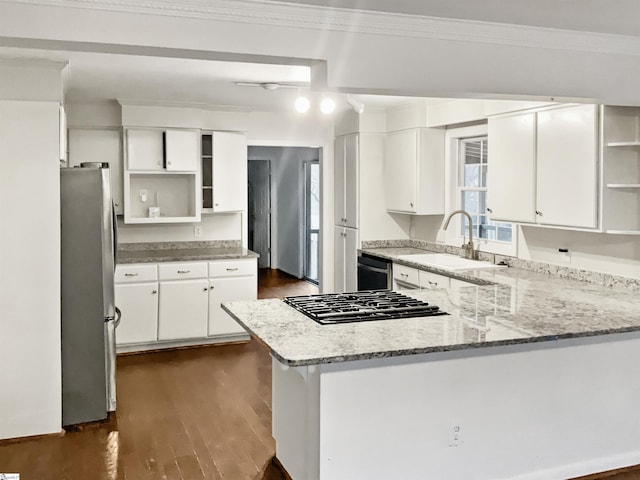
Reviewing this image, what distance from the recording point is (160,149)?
5.87 metres

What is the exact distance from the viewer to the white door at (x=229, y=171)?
6.10m

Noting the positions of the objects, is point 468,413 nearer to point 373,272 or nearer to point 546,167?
→ point 546,167

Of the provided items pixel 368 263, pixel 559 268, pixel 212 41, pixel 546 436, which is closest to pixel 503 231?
pixel 559 268

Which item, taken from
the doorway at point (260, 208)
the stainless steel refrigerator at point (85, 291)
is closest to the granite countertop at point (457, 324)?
the stainless steel refrigerator at point (85, 291)

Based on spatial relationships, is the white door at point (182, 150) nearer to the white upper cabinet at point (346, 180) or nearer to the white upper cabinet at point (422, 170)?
the white upper cabinet at point (346, 180)

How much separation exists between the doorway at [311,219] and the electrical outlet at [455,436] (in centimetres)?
709

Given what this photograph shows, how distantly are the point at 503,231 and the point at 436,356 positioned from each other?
103 inches

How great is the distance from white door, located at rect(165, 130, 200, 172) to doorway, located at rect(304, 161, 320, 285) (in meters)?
4.11

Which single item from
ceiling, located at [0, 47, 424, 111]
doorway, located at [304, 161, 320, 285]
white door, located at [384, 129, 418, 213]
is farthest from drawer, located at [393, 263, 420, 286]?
doorway, located at [304, 161, 320, 285]

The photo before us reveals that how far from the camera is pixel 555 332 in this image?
275 centimetres

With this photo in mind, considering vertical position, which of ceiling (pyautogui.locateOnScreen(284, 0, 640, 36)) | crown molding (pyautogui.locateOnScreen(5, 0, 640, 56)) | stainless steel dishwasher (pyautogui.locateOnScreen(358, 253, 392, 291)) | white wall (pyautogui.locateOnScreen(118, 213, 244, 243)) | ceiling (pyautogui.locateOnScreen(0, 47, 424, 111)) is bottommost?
stainless steel dishwasher (pyautogui.locateOnScreen(358, 253, 392, 291))

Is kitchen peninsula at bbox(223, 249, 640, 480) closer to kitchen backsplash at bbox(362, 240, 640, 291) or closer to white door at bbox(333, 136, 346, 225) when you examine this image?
kitchen backsplash at bbox(362, 240, 640, 291)

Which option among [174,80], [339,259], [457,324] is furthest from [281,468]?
[339,259]

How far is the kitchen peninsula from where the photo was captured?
103 inches
